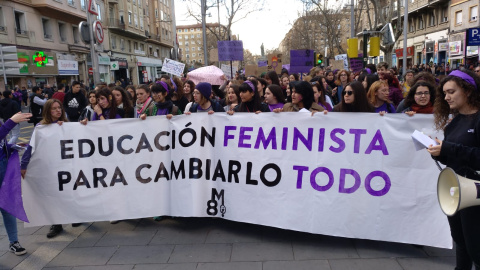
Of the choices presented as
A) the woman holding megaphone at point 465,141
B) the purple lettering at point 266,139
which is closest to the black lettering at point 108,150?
the purple lettering at point 266,139

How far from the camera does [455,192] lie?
8.06ft

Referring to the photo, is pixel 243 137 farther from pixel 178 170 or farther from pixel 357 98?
pixel 357 98

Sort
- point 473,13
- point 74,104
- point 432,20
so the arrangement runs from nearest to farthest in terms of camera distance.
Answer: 1. point 74,104
2. point 473,13
3. point 432,20

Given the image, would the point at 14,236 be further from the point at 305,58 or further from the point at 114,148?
the point at 305,58

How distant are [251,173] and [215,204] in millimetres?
553

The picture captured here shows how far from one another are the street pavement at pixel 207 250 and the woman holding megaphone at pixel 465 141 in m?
0.92

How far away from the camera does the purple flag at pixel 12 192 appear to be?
12.4ft

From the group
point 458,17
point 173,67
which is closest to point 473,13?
point 458,17

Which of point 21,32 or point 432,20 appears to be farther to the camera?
point 432,20

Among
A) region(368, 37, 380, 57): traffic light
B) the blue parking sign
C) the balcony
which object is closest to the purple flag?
region(368, 37, 380, 57): traffic light

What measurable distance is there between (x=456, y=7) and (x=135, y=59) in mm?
35239

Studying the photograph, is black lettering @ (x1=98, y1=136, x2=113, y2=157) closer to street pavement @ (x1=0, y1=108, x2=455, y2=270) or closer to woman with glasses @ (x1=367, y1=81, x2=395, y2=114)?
street pavement @ (x1=0, y1=108, x2=455, y2=270)

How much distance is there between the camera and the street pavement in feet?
11.3

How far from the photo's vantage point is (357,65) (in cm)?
1238
